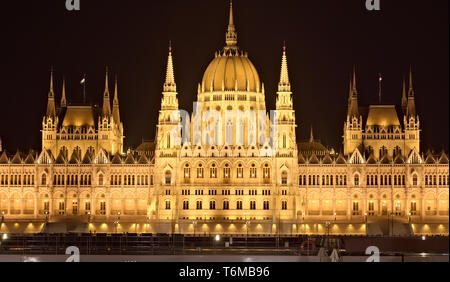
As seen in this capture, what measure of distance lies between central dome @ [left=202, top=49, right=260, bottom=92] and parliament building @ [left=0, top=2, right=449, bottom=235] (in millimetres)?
116

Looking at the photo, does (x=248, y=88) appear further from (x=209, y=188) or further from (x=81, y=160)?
(x=81, y=160)

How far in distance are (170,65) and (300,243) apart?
35593 millimetres

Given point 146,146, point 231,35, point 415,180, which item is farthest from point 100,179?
point 415,180

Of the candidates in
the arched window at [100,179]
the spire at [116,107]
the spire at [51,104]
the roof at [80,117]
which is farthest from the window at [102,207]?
the spire at [51,104]

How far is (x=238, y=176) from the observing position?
484 feet

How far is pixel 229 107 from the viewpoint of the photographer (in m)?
150

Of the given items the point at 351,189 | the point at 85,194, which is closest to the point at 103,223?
the point at 85,194

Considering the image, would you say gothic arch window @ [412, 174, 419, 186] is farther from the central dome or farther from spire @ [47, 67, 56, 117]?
spire @ [47, 67, 56, 117]

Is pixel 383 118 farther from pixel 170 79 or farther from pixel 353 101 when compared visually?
pixel 170 79

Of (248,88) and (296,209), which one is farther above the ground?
(248,88)

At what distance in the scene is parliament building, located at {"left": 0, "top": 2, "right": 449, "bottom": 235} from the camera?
146250mm
